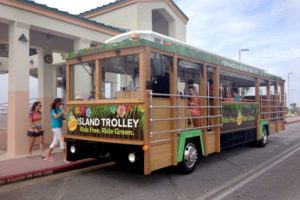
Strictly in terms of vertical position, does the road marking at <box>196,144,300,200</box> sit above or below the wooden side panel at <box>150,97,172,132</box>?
below

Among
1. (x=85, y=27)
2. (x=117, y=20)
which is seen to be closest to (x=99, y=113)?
(x=85, y=27)

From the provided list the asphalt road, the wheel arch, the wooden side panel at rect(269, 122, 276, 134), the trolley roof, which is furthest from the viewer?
the wooden side panel at rect(269, 122, 276, 134)

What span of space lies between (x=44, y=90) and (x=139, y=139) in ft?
24.8

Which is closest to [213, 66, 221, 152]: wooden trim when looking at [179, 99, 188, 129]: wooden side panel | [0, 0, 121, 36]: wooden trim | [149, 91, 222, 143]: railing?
[149, 91, 222, 143]: railing

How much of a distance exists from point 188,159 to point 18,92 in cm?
511

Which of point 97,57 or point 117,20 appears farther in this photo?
point 117,20

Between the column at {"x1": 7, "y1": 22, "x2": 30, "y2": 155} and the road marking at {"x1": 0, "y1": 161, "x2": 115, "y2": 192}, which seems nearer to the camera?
the road marking at {"x1": 0, "y1": 161, "x2": 115, "y2": 192}

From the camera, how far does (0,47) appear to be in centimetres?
1412

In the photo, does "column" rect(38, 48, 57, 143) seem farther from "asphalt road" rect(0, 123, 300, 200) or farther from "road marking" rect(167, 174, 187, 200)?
"road marking" rect(167, 174, 187, 200)

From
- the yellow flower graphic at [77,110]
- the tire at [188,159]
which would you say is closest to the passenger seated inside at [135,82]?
the yellow flower graphic at [77,110]

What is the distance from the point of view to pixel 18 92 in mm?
8633

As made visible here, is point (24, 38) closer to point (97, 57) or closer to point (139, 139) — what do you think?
point (97, 57)

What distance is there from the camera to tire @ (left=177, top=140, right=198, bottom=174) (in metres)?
6.59

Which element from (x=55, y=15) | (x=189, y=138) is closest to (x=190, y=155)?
(x=189, y=138)
